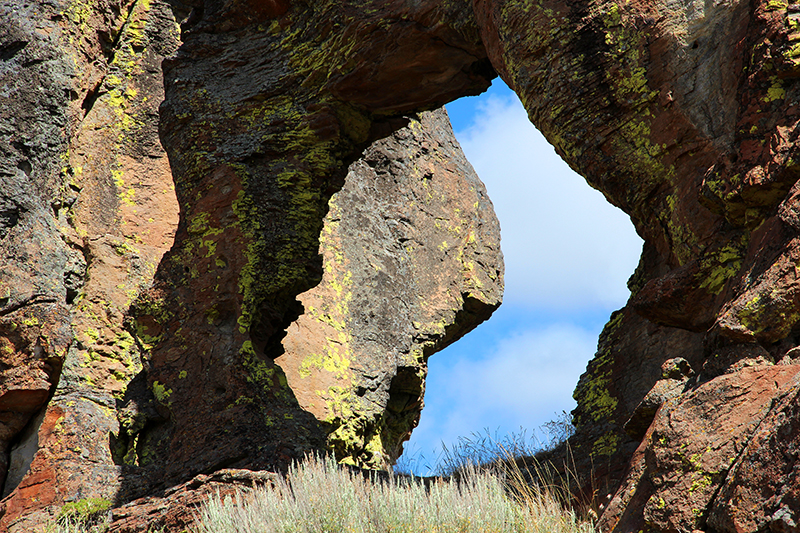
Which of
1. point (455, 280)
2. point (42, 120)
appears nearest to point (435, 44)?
point (42, 120)

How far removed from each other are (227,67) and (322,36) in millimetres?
1212

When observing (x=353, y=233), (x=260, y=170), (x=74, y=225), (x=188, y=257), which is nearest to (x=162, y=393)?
(x=188, y=257)

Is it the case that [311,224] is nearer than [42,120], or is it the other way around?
[311,224]

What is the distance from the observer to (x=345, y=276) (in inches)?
508

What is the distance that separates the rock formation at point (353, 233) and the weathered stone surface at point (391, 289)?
0.16ft

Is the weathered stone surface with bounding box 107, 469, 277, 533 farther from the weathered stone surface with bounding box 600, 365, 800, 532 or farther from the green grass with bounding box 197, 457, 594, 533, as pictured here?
the weathered stone surface with bounding box 600, 365, 800, 532

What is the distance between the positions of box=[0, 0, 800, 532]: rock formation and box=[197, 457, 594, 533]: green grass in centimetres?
69

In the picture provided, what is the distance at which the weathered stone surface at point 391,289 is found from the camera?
464 inches

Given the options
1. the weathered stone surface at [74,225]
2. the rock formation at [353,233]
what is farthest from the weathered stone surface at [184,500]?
the weathered stone surface at [74,225]

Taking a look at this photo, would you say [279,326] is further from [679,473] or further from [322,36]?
[679,473]

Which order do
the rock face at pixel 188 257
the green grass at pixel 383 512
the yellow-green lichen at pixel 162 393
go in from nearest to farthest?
1. the green grass at pixel 383 512
2. the rock face at pixel 188 257
3. the yellow-green lichen at pixel 162 393

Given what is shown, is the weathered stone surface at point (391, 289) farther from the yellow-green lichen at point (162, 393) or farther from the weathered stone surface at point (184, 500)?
the weathered stone surface at point (184, 500)

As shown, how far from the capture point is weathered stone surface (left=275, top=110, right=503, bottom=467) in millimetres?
11789

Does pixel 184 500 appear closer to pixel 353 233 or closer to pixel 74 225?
pixel 74 225
